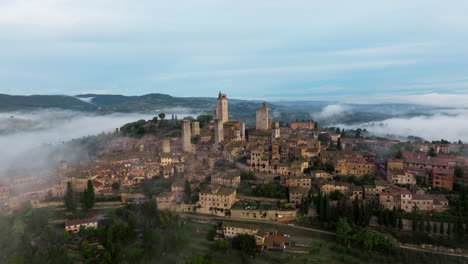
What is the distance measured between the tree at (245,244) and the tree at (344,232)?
20.2 feet

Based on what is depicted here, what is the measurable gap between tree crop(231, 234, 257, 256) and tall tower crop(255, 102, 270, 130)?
2603 cm

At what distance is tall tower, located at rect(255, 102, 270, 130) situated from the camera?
4919 centimetres

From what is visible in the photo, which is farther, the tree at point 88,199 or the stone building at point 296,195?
the tree at point 88,199

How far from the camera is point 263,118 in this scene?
163ft

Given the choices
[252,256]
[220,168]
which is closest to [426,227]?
[252,256]

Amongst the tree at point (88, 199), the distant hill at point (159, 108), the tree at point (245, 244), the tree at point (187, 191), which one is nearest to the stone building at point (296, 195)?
the tree at point (245, 244)

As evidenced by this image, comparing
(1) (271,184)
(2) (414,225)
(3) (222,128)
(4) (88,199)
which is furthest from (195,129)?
(2) (414,225)

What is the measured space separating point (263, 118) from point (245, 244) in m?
27.3

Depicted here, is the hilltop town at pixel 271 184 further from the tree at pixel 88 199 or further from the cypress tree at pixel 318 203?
the tree at pixel 88 199

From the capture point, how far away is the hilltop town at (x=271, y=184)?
88.0ft

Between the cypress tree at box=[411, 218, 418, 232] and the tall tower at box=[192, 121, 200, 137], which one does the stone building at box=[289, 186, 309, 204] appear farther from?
the tall tower at box=[192, 121, 200, 137]

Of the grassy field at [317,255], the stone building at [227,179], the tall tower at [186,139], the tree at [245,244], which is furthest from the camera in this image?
the tall tower at [186,139]

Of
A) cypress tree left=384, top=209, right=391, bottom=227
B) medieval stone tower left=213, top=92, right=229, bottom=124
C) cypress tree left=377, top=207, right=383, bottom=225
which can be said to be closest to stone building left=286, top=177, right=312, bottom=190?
cypress tree left=377, top=207, right=383, bottom=225

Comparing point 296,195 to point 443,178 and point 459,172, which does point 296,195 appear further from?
point 459,172
